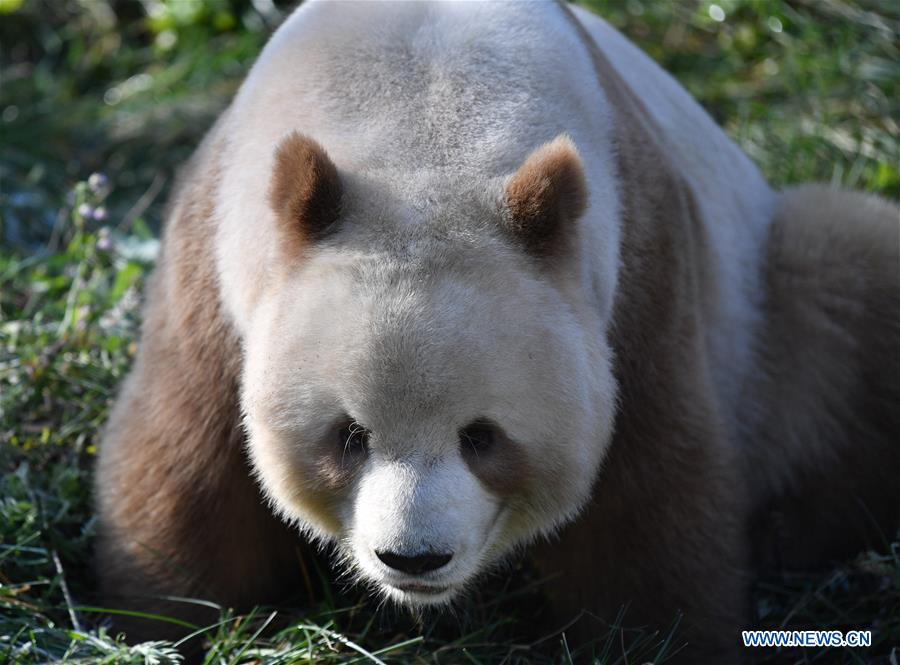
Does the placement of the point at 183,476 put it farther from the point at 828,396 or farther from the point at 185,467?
the point at 828,396

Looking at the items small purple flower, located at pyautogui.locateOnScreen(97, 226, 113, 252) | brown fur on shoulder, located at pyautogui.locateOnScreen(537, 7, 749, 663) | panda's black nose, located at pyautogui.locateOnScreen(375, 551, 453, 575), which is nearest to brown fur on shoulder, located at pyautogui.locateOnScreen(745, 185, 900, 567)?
brown fur on shoulder, located at pyautogui.locateOnScreen(537, 7, 749, 663)

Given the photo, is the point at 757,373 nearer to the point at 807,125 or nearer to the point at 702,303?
the point at 702,303

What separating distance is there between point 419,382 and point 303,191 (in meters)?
0.57

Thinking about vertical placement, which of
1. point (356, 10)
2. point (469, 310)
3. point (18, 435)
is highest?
point (356, 10)

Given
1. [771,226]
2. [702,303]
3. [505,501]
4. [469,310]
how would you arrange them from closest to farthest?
1. [469,310]
2. [505,501]
3. [702,303]
4. [771,226]

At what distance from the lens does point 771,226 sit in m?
5.21

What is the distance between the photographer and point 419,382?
3.11 metres

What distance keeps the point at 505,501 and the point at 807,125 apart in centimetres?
426

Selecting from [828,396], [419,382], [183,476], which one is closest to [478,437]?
[419,382]

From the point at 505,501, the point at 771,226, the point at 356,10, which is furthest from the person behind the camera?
the point at 771,226

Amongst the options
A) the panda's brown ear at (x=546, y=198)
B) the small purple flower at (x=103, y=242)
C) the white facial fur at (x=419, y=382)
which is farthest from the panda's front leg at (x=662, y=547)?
the small purple flower at (x=103, y=242)

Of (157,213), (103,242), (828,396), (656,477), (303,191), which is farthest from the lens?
(157,213)

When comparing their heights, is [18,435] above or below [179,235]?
below

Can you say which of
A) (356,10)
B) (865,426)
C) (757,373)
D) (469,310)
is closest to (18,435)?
(356,10)
